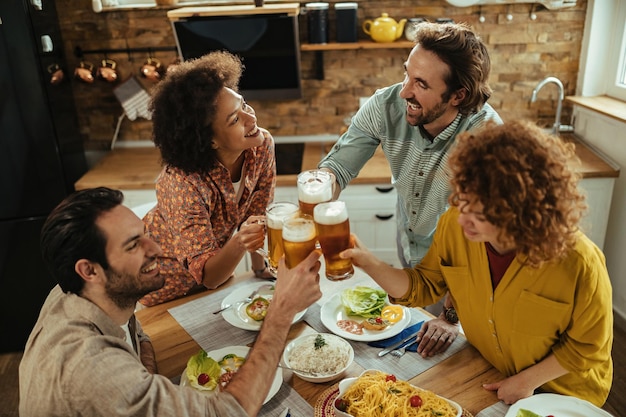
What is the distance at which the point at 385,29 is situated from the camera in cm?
334

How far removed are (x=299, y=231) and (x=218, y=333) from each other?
1.85 ft

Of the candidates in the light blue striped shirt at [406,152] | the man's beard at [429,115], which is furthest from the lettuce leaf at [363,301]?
the man's beard at [429,115]

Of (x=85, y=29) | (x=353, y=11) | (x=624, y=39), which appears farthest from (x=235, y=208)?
(x=624, y=39)

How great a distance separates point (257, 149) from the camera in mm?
2143

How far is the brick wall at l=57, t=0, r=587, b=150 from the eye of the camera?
3.48 meters

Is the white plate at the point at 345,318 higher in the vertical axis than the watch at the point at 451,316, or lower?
lower

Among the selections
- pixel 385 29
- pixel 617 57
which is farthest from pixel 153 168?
pixel 617 57

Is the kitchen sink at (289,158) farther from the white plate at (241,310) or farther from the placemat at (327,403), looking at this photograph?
the placemat at (327,403)

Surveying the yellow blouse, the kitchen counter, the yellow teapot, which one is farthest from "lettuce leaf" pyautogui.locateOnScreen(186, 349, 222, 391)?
the yellow teapot

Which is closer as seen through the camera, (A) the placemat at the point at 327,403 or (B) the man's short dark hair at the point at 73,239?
(B) the man's short dark hair at the point at 73,239

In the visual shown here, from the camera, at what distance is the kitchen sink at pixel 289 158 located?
337 centimetres

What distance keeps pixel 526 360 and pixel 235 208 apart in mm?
1107

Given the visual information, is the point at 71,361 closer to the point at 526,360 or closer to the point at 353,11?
the point at 526,360

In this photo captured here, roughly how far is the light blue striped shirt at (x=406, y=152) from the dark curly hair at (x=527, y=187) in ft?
2.57
